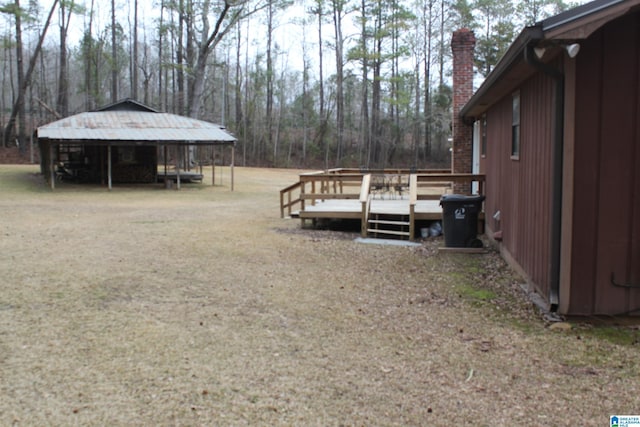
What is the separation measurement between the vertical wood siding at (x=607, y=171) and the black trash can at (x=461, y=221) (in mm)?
3964

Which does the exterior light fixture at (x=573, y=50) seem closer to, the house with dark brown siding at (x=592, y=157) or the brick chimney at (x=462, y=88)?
the house with dark brown siding at (x=592, y=157)

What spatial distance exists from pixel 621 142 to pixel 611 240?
86cm

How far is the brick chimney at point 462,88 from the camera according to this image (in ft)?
48.1

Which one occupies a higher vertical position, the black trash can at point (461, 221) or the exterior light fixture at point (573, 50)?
the exterior light fixture at point (573, 50)

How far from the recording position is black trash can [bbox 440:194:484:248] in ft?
29.8

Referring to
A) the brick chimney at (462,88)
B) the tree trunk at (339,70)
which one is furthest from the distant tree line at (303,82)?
the brick chimney at (462,88)

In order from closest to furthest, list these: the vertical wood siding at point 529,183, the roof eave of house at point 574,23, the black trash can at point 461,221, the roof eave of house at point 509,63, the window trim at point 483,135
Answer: the roof eave of house at point 574,23 < the roof eave of house at point 509,63 < the vertical wood siding at point 529,183 < the black trash can at point 461,221 < the window trim at point 483,135

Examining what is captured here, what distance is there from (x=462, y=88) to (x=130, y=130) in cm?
1443

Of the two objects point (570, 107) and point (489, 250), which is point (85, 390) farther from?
point (489, 250)

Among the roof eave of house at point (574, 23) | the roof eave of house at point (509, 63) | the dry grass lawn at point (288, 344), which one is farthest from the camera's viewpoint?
the roof eave of house at point (509, 63)

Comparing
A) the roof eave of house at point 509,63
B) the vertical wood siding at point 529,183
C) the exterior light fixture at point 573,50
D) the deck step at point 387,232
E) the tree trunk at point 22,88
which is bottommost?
the deck step at point 387,232

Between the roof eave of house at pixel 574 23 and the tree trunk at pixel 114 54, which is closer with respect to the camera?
the roof eave of house at pixel 574 23

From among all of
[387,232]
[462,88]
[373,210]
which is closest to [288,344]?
[387,232]

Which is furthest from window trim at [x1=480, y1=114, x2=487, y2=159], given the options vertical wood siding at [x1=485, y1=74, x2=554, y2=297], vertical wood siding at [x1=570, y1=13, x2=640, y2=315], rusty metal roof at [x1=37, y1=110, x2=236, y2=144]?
rusty metal roof at [x1=37, y1=110, x2=236, y2=144]
